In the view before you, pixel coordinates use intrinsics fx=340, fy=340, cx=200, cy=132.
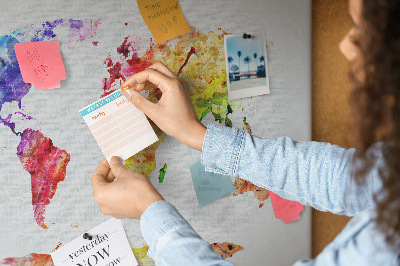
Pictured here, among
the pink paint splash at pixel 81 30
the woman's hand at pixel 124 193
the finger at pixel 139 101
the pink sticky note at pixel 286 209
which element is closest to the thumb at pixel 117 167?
the woman's hand at pixel 124 193

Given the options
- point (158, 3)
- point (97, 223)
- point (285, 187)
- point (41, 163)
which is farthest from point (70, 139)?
point (285, 187)

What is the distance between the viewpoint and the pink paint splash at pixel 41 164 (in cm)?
60

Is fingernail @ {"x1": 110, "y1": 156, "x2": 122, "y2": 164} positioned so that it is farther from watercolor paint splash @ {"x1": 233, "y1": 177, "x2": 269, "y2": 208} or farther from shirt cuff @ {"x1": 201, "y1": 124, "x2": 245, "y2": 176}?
watercolor paint splash @ {"x1": 233, "y1": 177, "x2": 269, "y2": 208}

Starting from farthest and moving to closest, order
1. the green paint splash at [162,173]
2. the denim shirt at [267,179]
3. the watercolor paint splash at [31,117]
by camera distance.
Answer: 1. the green paint splash at [162,173]
2. the watercolor paint splash at [31,117]
3. the denim shirt at [267,179]

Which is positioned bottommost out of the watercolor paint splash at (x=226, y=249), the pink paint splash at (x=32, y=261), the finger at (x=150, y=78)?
the watercolor paint splash at (x=226, y=249)

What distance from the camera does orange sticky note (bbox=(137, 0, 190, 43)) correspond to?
633 millimetres

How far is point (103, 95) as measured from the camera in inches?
24.8

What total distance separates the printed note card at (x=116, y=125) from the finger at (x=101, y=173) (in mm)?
16

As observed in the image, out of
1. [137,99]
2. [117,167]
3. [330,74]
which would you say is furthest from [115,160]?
[330,74]

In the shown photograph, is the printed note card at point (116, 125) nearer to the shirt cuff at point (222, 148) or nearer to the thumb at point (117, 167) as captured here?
the thumb at point (117, 167)

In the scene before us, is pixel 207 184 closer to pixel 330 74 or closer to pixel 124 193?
pixel 124 193

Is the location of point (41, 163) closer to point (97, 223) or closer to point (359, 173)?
point (97, 223)

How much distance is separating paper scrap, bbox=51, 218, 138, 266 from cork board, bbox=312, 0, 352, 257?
0.52 m

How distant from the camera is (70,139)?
62 centimetres
